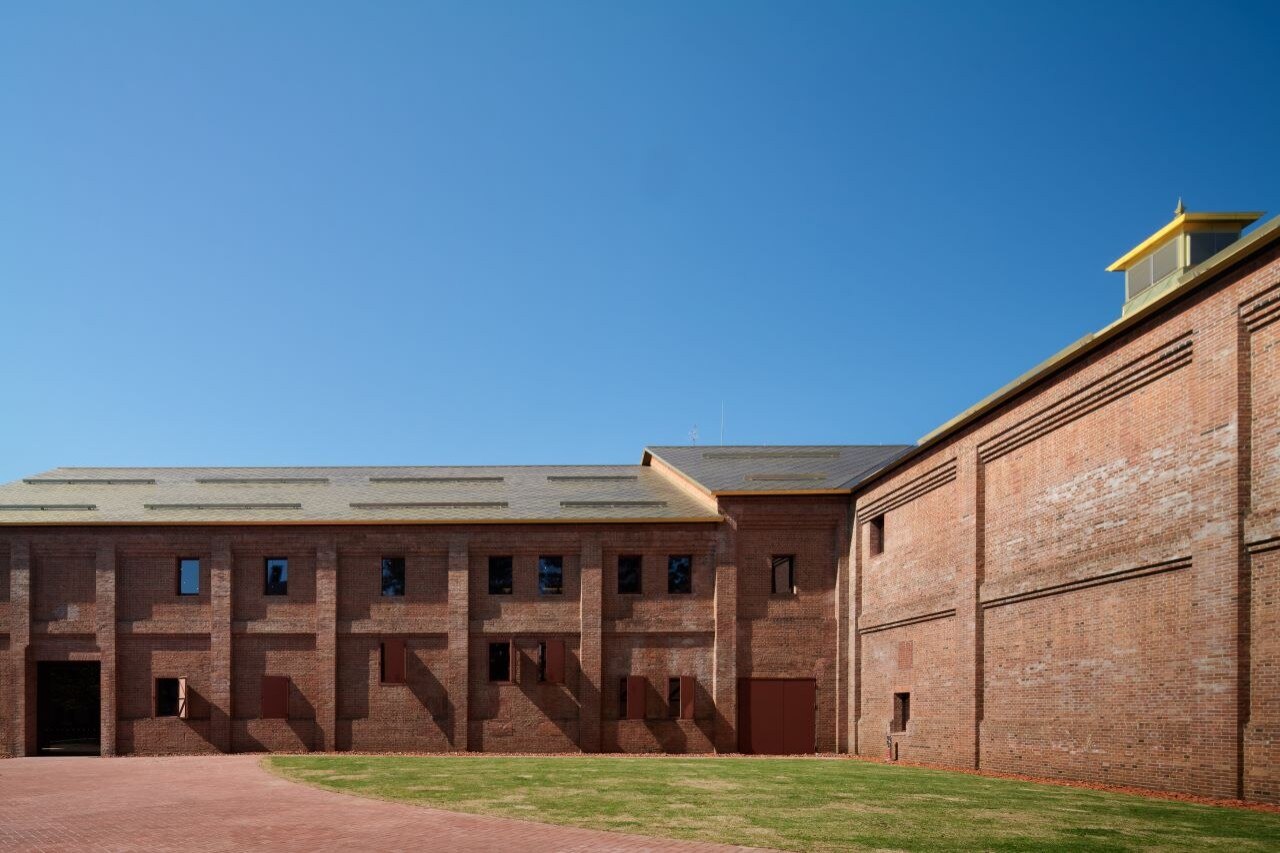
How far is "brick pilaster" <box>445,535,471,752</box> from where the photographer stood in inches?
1287

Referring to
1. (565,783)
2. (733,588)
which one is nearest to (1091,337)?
(565,783)

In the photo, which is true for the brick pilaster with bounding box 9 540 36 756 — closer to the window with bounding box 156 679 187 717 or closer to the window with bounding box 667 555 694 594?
the window with bounding box 156 679 187 717

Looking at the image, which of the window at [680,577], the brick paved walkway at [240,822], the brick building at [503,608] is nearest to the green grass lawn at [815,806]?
the brick paved walkway at [240,822]

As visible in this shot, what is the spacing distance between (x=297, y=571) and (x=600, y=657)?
10.0m

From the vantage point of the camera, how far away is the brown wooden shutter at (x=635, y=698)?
32.9 m

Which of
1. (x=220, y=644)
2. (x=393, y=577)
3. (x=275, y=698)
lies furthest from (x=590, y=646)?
(x=220, y=644)

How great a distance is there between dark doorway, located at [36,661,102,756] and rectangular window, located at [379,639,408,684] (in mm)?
9400

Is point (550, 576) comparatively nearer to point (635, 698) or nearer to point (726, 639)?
point (635, 698)

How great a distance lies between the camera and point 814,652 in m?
33.0

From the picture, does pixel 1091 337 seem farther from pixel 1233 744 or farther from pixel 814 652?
pixel 814 652

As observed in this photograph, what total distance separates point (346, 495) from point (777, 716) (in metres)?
16.3

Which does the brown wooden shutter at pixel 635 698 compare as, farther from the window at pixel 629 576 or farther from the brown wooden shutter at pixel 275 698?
the brown wooden shutter at pixel 275 698

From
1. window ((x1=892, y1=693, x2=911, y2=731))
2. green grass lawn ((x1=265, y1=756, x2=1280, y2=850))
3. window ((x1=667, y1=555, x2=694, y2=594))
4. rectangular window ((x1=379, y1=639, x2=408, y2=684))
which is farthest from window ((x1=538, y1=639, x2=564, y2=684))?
window ((x1=892, y1=693, x2=911, y2=731))

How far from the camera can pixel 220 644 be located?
108 ft
